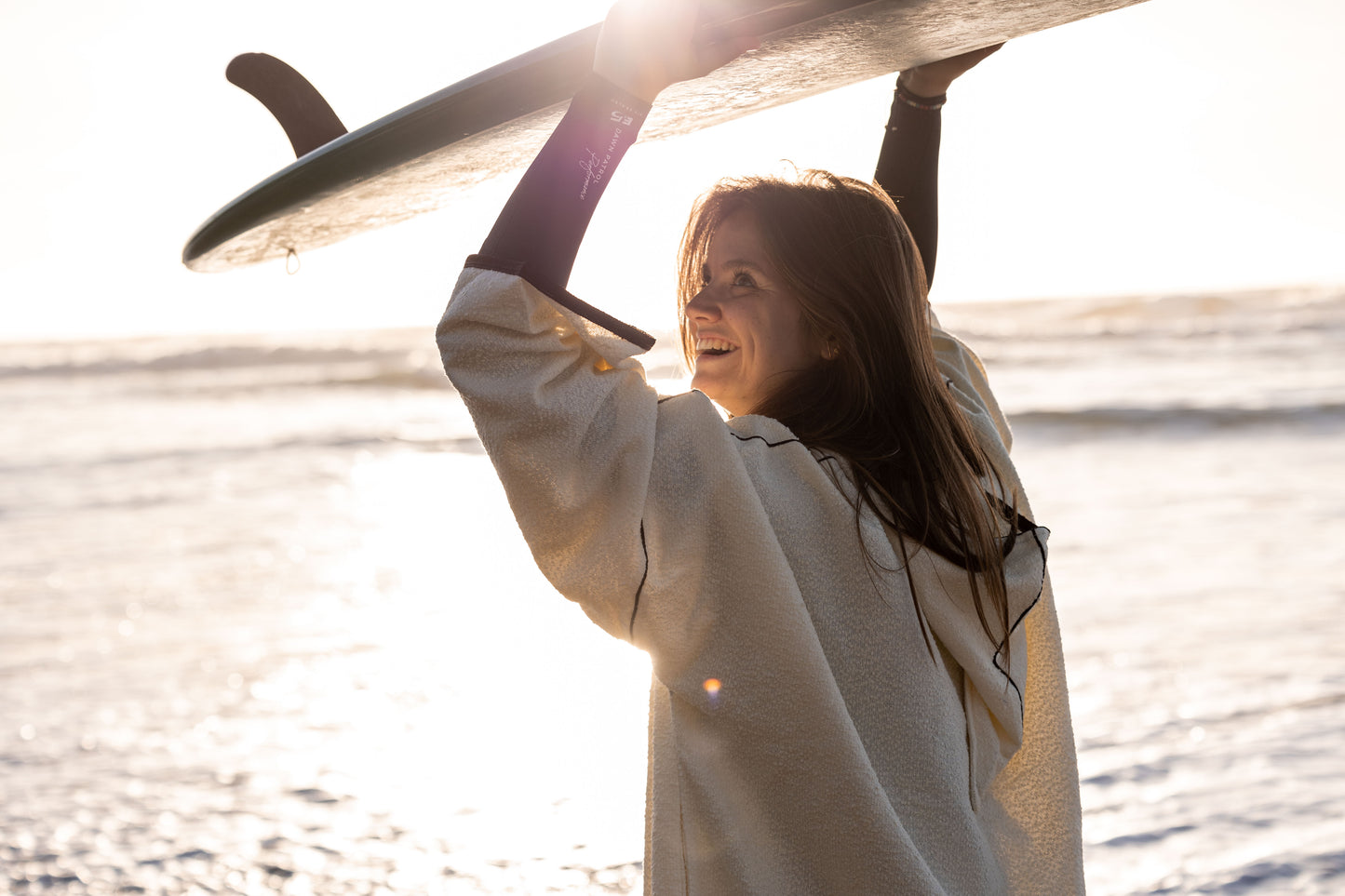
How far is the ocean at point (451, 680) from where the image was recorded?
3.71 meters

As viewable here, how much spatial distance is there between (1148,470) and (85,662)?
7991 mm

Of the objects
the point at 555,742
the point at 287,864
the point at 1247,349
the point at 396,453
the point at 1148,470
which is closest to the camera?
the point at 287,864

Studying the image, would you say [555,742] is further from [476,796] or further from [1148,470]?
[1148,470]

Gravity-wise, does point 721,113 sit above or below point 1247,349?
above

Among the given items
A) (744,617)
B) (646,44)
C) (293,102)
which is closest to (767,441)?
(744,617)

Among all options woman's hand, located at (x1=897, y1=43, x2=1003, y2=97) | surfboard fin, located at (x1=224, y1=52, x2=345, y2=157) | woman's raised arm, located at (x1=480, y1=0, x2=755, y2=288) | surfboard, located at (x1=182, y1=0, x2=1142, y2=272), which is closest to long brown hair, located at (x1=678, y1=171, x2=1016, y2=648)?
surfboard, located at (x1=182, y1=0, x2=1142, y2=272)

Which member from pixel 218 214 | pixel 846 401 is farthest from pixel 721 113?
pixel 218 214

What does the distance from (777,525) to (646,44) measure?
1.85ft

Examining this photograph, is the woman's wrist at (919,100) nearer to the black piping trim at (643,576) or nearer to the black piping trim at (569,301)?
the black piping trim at (569,301)

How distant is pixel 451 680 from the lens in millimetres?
5219

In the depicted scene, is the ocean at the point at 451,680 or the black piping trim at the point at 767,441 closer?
the black piping trim at the point at 767,441

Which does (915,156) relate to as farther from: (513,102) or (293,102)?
(293,102)

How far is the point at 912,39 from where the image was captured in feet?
5.71

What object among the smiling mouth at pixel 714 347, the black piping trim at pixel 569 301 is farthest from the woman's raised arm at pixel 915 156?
the black piping trim at pixel 569 301
